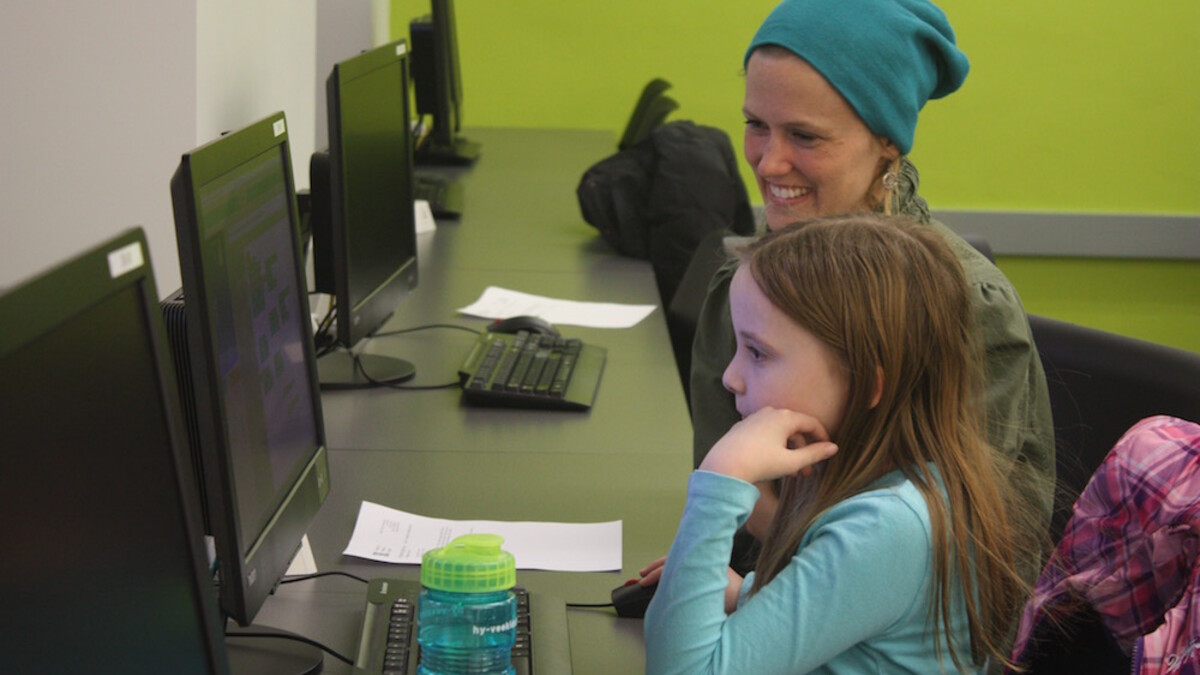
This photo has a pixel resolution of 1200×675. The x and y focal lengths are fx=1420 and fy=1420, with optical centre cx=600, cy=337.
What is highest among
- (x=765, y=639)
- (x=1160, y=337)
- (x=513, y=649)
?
(x=765, y=639)

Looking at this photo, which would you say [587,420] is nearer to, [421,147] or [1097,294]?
[421,147]

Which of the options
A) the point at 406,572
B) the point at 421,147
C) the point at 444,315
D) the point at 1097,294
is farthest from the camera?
the point at 1097,294

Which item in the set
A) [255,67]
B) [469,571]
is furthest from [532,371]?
[469,571]

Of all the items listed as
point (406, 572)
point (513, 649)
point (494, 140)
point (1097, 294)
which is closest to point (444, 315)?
point (406, 572)

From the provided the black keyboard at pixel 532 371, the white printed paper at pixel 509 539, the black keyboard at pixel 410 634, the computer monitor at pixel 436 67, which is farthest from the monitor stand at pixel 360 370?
the computer monitor at pixel 436 67

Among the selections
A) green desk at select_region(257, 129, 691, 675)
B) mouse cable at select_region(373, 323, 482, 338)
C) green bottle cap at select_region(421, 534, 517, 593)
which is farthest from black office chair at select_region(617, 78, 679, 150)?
green bottle cap at select_region(421, 534, 517, 593)

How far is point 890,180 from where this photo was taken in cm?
178

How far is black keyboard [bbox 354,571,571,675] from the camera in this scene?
1392 mm

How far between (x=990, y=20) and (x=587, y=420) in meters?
3.32

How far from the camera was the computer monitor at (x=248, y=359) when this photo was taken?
1.14m

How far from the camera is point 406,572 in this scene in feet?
5.48

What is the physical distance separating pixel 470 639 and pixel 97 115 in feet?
3.31

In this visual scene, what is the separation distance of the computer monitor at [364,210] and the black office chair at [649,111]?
202 centimetres

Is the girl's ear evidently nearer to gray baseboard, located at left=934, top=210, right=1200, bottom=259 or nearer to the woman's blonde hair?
the woman's blonde hair
